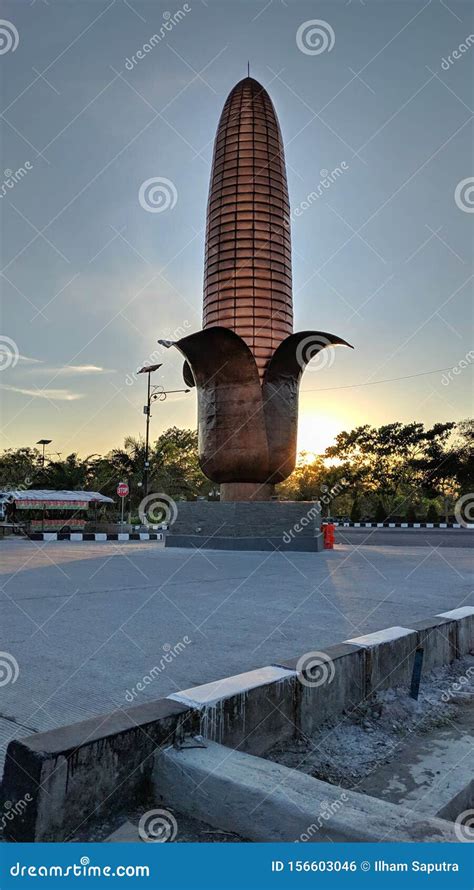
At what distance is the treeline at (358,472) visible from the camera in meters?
43.2

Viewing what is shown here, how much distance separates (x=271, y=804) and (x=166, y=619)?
339cm

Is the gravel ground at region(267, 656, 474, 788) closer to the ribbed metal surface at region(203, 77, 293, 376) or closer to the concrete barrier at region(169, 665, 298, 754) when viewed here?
the concrete barrier at region(169, 665, 298, 754)

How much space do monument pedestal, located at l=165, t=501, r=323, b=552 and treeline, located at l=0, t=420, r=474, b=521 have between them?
2712 centimetres

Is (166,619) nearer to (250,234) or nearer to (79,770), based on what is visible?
(79,770)

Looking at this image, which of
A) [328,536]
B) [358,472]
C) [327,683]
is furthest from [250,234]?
[358,472]

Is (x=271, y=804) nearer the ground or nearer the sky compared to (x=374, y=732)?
nearer the sky

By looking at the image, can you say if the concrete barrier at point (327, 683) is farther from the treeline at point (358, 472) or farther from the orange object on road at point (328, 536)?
the treeline at point (358, 472)

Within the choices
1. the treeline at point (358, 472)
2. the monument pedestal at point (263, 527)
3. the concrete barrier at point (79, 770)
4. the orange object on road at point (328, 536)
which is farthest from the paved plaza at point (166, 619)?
the treeline at point (358, 472)

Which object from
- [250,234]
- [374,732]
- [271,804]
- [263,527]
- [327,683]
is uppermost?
[250,234]

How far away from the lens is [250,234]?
16.2 metres

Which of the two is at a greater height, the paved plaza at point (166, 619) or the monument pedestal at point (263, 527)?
the monument pedestal at point (263, 527)

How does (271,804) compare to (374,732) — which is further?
(374,732)

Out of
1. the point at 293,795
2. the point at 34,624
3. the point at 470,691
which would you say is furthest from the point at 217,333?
the point at 293,795

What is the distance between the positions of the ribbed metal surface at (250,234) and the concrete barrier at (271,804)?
13.7m
